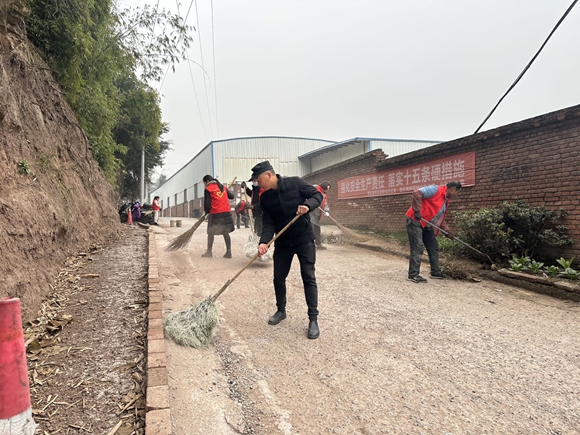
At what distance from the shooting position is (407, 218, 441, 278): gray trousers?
18.1 ft

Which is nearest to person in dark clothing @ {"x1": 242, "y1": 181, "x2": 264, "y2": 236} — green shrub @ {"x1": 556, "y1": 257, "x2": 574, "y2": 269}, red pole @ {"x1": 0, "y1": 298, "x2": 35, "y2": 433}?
green shrub @ {"x1": 556, "y1": 257, "x2": 574, "y2": 269}

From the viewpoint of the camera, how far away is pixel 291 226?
345 centimetres

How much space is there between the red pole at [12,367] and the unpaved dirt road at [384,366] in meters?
0.78

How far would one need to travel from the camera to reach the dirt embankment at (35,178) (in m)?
3.39

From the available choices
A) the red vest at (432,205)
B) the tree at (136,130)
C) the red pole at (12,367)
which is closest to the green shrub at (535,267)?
the red vest at (432,205)

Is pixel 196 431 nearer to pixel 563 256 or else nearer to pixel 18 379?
pixel 18 379

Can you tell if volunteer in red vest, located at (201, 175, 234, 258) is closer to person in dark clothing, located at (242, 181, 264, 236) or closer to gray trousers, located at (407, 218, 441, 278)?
person in dark clothing, located at (242, 181, 264, 236)

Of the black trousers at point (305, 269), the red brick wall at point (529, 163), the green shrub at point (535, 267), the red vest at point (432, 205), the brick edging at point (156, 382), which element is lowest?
the brick edging at point (156, 382)

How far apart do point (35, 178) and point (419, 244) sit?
5550 millimetres

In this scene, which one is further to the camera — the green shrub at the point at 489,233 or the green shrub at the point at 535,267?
the green shrub at the point at 489,233

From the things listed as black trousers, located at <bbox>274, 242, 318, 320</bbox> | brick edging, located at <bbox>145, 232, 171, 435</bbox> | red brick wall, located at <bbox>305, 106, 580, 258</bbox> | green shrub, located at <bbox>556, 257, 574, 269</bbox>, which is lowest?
brick edging, located at <bbox>145, 232, 171, 435</bbox>

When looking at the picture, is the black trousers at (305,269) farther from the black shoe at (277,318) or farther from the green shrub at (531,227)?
the green shrub at (531,227)

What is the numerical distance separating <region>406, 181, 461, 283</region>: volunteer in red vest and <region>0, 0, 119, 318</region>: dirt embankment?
4.93 m

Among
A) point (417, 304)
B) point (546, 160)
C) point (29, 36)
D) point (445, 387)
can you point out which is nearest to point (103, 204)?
point (29, 36)
